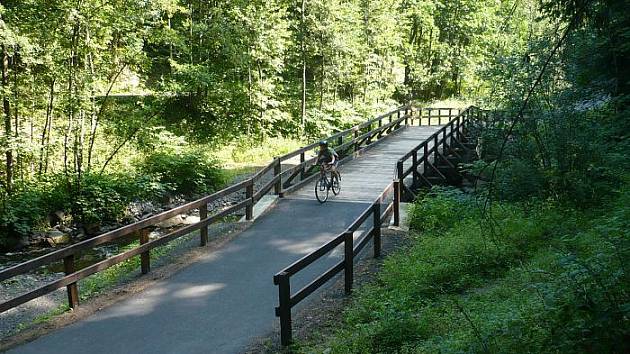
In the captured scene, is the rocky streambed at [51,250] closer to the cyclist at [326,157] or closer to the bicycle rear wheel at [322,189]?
the bicycle rear wheel at [322,189]

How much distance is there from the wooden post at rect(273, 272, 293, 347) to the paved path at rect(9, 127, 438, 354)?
0.53 metres

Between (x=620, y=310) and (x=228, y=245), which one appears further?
(x=228, y=245)

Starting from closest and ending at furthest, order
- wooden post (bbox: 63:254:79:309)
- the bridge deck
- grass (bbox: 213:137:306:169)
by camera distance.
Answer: wooden post (bbox: 63:254:79:309) → the bridge deck → grass (bbox: 213:137:306:169)

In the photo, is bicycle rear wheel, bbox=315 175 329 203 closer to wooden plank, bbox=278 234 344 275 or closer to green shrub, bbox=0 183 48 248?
wooden plank, bbox=278 234 344 275

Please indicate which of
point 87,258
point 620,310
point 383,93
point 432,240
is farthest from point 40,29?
point 383,93

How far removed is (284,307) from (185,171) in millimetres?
15434

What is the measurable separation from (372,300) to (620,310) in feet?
12.3

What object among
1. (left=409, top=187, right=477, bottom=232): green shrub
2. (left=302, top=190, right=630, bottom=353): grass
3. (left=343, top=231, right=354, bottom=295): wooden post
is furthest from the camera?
(left=409, top=187, right=477, bottom=232): green shrub

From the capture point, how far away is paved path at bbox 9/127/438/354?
6863 millimetres

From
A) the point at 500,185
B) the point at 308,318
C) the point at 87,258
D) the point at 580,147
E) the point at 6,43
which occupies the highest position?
the point at 6,43

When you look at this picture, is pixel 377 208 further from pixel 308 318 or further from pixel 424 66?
pixel 424 66

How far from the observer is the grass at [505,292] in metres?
4.48

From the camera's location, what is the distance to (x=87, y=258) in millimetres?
14031

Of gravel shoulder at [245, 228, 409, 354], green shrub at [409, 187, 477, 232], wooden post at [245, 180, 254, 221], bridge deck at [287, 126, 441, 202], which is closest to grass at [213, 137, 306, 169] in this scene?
bridge deck at [287, 126, 441, 202]
